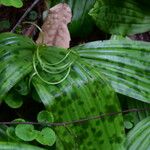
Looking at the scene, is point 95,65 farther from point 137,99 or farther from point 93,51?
point 137,99

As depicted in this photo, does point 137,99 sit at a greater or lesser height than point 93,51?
lesser

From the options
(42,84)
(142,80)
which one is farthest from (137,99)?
(42,84)

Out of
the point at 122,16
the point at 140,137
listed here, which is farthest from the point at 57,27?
the point at 140,137

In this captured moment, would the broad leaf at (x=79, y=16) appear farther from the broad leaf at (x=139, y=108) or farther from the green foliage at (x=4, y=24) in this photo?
the broad leaf at (x=139, y=108)

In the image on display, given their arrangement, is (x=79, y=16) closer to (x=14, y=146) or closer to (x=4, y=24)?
(x=4, y=24)

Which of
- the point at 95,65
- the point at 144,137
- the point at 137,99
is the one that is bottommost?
the point at 144,137

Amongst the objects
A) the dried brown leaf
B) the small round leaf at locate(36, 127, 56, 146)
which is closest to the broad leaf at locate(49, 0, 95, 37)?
the dried brown leaf
